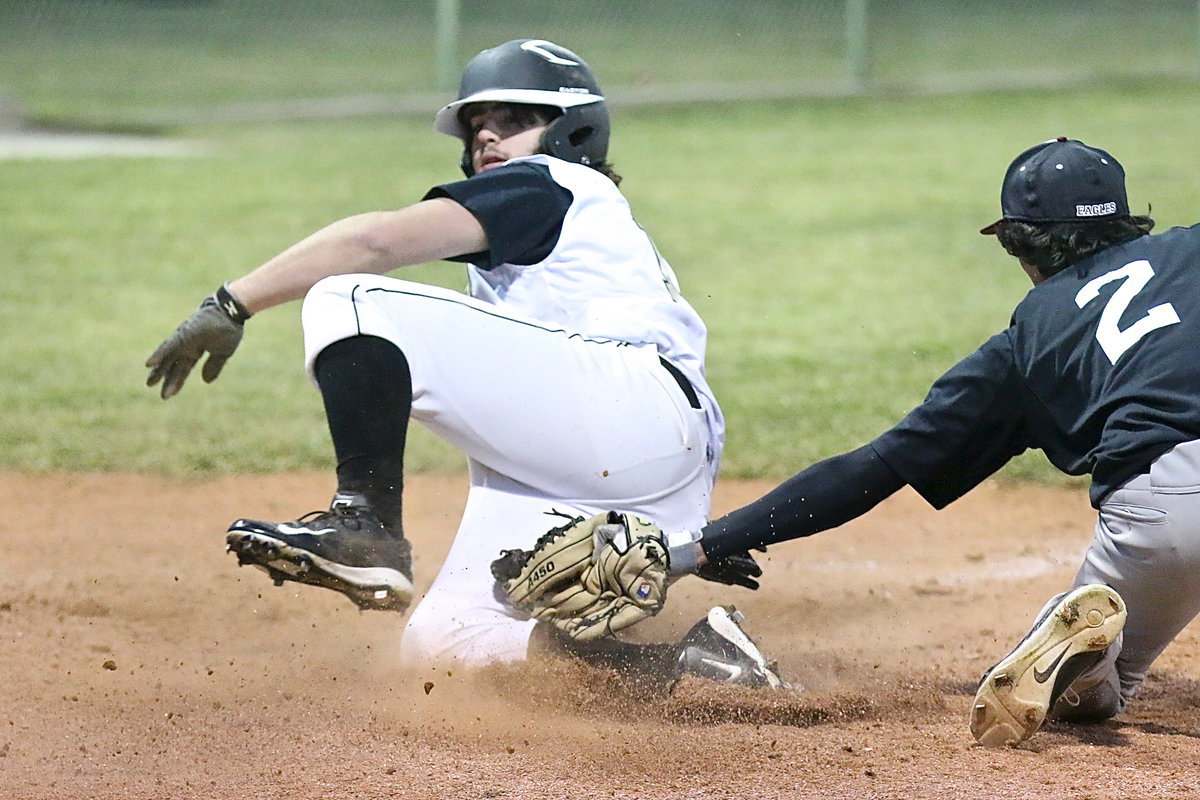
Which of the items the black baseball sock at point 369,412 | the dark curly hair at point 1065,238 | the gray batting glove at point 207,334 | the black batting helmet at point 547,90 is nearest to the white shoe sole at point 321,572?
the black baseball sock at point 369,412

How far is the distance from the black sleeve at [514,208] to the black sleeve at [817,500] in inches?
31.5

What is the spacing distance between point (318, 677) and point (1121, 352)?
196 centimetres

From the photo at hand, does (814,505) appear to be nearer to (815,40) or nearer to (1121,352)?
(1121,352)

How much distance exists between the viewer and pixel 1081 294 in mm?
3043

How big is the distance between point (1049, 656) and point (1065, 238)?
2.95ft

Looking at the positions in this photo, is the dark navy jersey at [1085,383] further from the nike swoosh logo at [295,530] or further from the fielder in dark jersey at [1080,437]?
the nike swoosh logo at [295,530]

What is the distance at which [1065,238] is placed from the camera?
315cm

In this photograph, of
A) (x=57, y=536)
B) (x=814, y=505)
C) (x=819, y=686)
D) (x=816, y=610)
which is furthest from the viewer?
(x=57, y=536)

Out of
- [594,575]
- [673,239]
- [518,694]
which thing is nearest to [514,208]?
[594,575]

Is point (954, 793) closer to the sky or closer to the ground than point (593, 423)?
closer to the ground

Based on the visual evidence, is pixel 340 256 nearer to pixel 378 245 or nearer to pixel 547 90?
pixel 378 245

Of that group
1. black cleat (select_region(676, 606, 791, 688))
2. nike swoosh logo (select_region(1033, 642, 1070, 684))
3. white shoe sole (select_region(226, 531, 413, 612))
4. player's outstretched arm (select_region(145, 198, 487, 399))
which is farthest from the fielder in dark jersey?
player's outstretched arm (select_region(145, 198, 487, 399))

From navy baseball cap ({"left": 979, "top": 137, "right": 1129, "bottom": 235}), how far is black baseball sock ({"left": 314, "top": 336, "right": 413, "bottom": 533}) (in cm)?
136

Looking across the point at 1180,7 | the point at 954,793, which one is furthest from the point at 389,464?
the point at 1180,7
